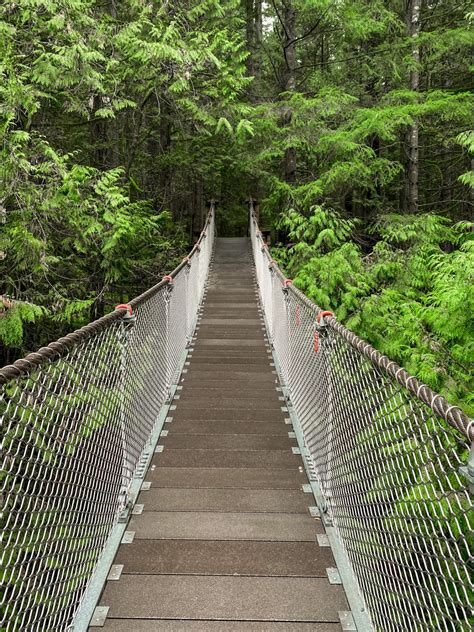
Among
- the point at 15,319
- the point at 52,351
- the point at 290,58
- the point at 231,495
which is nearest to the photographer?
the point at 52,351

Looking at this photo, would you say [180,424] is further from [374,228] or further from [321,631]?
[374,228]

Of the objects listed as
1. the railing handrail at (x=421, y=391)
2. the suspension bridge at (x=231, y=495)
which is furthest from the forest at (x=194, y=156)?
the railing handrail at (x=421, y=391)

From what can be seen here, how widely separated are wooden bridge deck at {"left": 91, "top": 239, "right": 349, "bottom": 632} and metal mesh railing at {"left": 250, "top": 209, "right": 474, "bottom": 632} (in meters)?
0.22

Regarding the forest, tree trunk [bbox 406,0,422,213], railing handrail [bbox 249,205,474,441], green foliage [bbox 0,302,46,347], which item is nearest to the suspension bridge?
railing handrail [bbox 249,205,474,441]

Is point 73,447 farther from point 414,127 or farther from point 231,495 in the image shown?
point 414,127

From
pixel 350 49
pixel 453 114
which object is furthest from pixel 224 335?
pixel 350 49

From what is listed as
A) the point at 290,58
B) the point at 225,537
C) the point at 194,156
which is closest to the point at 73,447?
the point at 225,537

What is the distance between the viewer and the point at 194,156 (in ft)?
36.3

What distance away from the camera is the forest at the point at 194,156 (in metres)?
4.68

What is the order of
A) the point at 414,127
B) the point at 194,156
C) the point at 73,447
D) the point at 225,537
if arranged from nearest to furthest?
1. the point at 73,447
2. the point at 225,537
3. the point at 414,127
4. the point at 194,156

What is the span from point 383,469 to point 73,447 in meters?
1.36

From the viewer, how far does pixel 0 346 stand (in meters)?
7.08

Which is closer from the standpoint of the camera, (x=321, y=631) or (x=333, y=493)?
(x=321, y=631)

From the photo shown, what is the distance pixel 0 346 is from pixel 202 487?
5569mm
